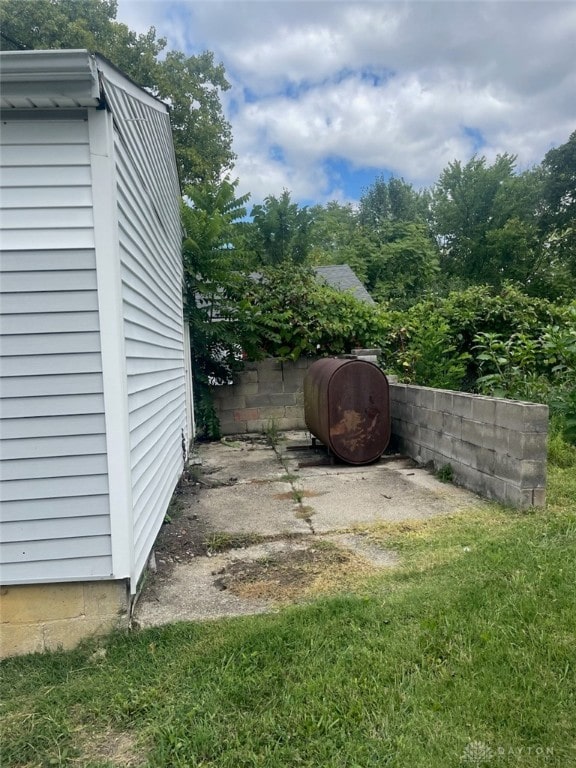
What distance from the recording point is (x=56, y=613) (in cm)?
250

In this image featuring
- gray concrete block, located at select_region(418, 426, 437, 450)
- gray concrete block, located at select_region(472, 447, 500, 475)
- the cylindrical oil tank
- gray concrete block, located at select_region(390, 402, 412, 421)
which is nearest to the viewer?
gray concrete block, located at select_region(472, 447, 500, 475)

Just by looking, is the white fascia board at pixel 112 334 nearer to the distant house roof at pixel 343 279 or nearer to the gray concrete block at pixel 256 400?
the gray concrete block at pixel 256 400

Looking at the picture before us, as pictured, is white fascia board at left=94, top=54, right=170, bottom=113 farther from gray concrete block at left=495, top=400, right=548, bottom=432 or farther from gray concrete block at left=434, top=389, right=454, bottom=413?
gray concrete block at left=434, top=389, right=454, bottom=413

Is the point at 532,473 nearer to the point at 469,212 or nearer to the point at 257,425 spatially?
the point at 257,425

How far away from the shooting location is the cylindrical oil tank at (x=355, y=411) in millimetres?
5965

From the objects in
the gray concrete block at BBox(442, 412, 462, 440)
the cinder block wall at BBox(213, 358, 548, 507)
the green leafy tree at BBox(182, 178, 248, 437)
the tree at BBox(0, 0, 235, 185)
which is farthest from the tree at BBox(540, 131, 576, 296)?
the gray concrete block at BBox(442, 412, 462, 440)

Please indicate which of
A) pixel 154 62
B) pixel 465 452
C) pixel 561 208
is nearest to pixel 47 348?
pixel 465 452

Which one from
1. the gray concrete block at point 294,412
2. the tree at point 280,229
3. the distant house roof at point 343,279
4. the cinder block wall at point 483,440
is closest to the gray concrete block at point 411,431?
the cinder block wall at point 483,440

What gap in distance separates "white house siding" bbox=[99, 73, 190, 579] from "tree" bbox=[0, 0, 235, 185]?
49.2 feet

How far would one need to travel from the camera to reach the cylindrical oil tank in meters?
5.96

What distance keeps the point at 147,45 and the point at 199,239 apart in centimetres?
1661

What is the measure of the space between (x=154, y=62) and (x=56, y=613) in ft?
72.4

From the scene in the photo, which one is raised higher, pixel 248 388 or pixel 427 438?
pixel 248 388

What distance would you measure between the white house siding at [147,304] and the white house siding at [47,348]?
11.3 inches
